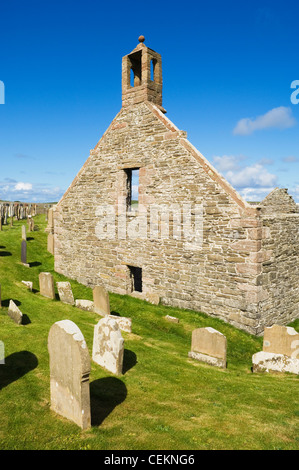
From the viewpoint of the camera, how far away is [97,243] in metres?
15.8

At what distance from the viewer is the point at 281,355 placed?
8.74 metres

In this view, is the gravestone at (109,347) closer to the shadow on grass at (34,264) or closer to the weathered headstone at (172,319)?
the weathered headstone at (172,319)

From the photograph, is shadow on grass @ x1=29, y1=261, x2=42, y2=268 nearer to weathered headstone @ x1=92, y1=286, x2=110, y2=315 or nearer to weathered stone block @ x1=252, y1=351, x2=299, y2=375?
weathered headstone @ x1=92, y1=286, x2=110, y2=315

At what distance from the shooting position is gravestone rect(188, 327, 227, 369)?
8547 millimetres

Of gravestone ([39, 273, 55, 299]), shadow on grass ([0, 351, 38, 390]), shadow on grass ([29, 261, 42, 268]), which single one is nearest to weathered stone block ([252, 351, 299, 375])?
shadow on grass ([0, 351, 38, 390])

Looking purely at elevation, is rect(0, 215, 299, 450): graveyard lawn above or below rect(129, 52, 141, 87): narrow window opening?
below

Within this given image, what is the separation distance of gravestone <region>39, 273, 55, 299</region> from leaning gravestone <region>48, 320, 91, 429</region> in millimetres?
7800

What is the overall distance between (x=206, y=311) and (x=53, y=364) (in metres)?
7.55

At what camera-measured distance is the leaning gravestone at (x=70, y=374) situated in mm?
4918

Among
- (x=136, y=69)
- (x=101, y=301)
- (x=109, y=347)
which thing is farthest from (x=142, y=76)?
(x=109, y=347)

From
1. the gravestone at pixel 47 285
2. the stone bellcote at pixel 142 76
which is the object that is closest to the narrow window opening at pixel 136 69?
the stone bellcote at pixel 142 76

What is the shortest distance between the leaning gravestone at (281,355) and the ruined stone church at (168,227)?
65.0 inches

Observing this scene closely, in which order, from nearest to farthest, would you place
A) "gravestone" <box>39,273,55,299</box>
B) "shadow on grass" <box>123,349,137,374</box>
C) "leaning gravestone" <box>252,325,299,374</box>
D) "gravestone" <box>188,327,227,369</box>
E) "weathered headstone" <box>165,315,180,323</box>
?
1. "shadow on grass" <box>123,349,137,374</box>
2. "gravestone" <box>188,327,227,369</box>
3. "leaning gravestone" <box>252,325,299,374</box>
4. "weathered headstone" <box>165,315,180,323</box>
5. "gravestone" <box>39,273,55,299</box>
